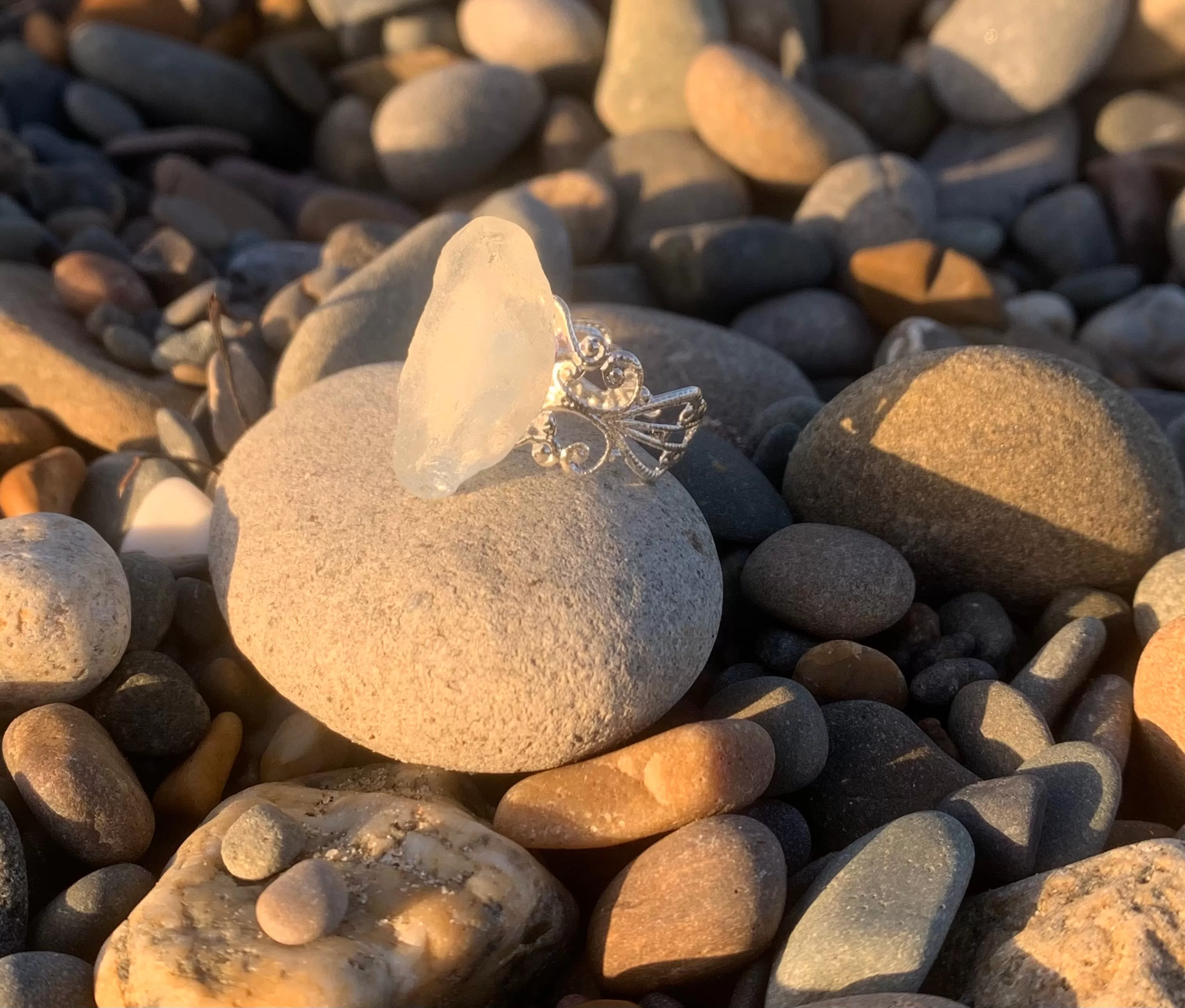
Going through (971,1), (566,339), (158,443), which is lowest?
(158,443)

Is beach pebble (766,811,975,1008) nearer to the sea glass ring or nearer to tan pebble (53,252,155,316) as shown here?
the sea glass ring

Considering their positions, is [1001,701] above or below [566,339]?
below

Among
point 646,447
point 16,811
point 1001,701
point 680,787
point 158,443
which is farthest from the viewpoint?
point 158,443

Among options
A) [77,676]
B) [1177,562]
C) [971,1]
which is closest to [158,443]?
[77,676]

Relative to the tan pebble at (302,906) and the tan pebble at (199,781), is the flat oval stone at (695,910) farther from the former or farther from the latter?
the tan pebble at (199,781)

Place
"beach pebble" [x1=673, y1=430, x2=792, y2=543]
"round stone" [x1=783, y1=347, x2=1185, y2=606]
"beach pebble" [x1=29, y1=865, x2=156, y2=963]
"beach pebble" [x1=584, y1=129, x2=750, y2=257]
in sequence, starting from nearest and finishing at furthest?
"beach pebble" [x1=29, y1=865, x2=156, y2=963] → "round stone" [x1=783, y1=347, x2=1185, y2=606] → "beach pebble" [x1=673, y1=430, x2=792, y2=543] → "beach pebble" [x1=584, y1=129, x2=750, y2=257]

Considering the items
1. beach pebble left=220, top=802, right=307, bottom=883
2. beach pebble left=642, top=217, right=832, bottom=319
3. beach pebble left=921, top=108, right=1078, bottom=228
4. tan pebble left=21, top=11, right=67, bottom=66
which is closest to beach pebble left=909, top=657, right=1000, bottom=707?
beach pebble left=220, top=802, right=307, bottom=883

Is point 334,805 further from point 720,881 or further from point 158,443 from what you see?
point 158,443

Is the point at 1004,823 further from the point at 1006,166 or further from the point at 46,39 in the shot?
the point at 46,39

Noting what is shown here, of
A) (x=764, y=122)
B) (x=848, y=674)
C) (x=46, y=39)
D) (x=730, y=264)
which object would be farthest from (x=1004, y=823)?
(x=46, y=39)
